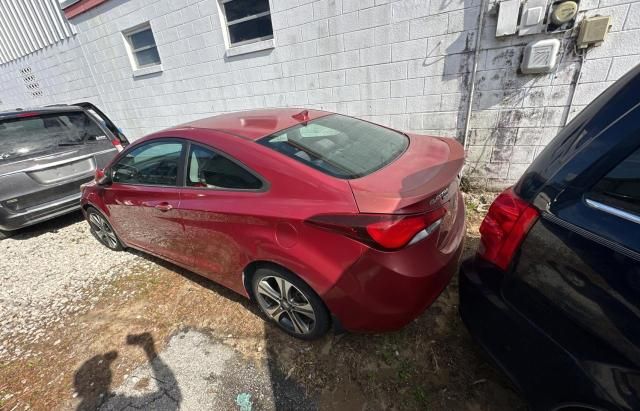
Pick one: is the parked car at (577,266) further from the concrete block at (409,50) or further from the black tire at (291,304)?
the concrete block at (409,50)

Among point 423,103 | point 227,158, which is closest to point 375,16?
point 423,103

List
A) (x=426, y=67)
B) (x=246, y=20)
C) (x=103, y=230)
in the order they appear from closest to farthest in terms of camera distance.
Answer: (x=103, y=230), (x=426, y=67), (x=246, y=20)

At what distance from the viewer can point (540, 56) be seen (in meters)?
3.06

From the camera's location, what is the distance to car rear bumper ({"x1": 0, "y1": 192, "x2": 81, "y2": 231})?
359cm

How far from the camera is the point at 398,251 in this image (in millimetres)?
1526

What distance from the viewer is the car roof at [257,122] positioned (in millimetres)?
2057

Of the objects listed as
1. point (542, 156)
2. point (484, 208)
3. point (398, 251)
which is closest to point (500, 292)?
point (398, 251)

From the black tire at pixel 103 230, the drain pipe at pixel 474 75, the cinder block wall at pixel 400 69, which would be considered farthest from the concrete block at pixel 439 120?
the black tire at pixel 103 230

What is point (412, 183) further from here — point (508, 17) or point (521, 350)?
point (508, 17)

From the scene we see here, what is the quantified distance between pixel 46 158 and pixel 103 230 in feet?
4.15

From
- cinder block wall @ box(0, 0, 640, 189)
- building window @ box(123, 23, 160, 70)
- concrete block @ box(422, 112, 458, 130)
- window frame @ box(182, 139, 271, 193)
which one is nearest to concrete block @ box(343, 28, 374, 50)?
cinder block wall @ box(0, 0, 640, 189)

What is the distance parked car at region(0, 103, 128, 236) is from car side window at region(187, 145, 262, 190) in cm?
287

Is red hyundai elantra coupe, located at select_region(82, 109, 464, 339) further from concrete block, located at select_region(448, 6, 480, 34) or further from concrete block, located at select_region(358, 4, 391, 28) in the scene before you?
concrete block, located at select_region(358, 4, 391, 28)

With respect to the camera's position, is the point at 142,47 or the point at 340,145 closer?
the point at 340,145
